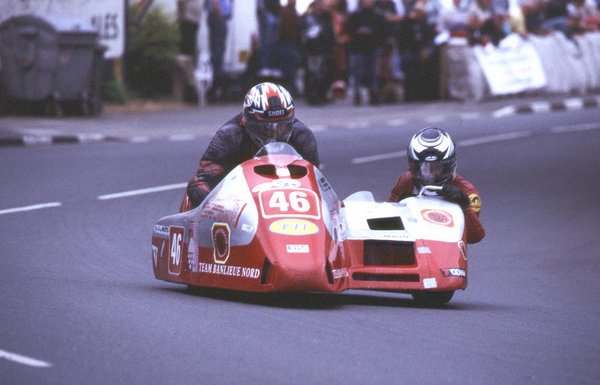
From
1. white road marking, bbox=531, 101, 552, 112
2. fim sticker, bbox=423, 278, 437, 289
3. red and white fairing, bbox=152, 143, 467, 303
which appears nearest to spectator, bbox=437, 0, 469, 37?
white road marking, bbox=531, 101, 552, 112

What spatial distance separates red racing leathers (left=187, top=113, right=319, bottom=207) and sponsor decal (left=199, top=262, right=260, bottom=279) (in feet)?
2.57

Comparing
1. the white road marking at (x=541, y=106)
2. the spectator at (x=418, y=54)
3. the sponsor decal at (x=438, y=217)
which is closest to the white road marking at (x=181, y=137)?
the spectator at (x=418, y=54)

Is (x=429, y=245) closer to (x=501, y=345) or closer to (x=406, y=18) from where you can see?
(x=501, y=345)

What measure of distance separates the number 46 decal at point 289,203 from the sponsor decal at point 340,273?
0.32m

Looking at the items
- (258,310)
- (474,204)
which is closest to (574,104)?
(474,204)

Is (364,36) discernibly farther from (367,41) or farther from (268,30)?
Result: (268,30)

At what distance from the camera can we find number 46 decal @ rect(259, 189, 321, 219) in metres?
9.02

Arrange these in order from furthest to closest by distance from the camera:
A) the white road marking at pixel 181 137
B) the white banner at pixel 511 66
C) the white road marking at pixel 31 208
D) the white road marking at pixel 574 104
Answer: the white road marking at pixel 574 104 < the white banner at pixel 511 66 < the white road marking at pixel 181 137 < the white road marking at pixel 31 208

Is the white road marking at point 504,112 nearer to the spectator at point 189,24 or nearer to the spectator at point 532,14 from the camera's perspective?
the spectator at point 532,14

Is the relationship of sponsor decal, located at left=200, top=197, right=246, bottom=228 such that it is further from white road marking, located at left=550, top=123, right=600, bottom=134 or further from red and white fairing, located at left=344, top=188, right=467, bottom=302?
white road marking, located at left=550, top=123, right=600, bottom=134

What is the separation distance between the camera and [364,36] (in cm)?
2852

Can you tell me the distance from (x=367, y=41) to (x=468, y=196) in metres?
18.6

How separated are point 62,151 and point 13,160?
1.23 meters

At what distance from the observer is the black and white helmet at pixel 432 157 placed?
10.1 meters
